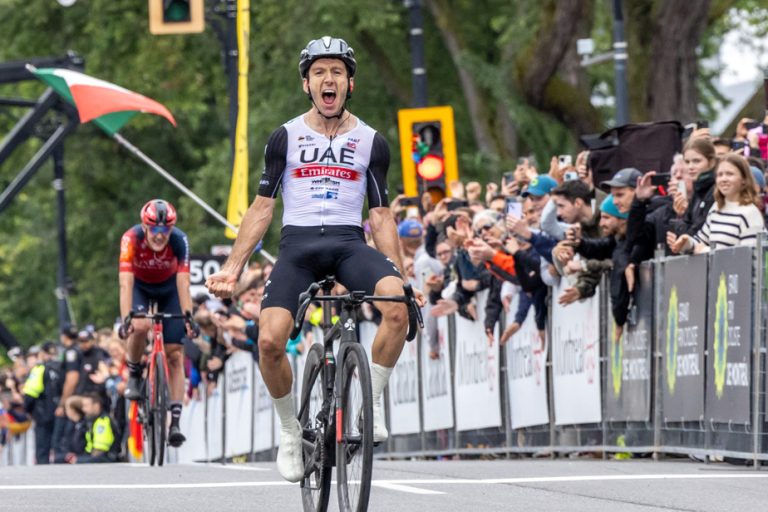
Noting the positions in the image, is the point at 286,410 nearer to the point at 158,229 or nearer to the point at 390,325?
the point at 390,325

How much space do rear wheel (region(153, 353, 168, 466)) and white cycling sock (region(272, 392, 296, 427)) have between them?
25.9 feet

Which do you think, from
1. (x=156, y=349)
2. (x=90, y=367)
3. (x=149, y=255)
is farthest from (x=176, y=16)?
(x=90, y=367)

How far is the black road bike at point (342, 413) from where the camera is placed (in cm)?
922

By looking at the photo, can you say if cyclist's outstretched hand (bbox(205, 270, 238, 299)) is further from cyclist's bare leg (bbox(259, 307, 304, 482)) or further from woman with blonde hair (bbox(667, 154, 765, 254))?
woman with blonde hair (bbox(667, 154, 765, 254))

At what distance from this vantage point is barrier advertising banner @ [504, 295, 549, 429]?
1756 centimetres

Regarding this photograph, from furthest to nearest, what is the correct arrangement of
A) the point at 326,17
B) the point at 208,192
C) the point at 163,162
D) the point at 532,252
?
the point at 163,162
the point at 208,192
the point at 326,17
the point at 532,252

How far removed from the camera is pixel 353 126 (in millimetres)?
10344

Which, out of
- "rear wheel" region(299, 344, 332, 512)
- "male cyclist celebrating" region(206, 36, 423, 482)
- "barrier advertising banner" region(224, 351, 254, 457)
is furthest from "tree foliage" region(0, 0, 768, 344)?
"rear wheel" region(299, 344, 332, 512)

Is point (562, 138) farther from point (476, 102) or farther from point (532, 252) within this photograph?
point (532, 252)

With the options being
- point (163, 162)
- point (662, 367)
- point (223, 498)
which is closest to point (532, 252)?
point (662, 367)

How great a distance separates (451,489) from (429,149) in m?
10.6

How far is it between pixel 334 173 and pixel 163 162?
3704cm

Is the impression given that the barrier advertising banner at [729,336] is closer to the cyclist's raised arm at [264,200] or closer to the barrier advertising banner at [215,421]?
the cyclist's raised arm at [264,200]

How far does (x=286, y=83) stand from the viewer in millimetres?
36375
